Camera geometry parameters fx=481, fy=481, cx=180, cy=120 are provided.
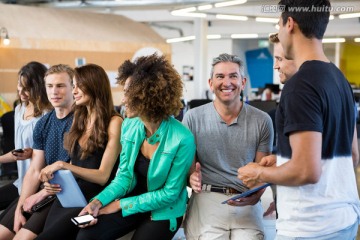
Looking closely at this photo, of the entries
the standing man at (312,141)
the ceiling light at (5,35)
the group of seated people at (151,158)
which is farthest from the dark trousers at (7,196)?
the ceiling light at (5,35)

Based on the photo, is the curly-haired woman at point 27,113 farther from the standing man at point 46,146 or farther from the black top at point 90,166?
the black top at point 90,166

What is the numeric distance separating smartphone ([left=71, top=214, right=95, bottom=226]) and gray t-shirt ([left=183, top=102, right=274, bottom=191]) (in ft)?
2.07

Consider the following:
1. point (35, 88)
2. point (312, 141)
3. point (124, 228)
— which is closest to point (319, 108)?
point (312, 141)

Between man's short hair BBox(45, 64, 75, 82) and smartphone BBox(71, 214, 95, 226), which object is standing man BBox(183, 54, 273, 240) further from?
man's short hair BBox(45, 64, 75, 82)

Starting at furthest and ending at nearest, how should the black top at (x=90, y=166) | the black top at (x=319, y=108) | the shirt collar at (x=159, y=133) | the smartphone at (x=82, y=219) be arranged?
the black top at (x=90, y=166), the shirt collar at (x=159, y=133), the smartphone at (x=82, y=219), the black top at (x=319, y=108)

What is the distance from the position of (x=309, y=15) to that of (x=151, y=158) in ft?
3.74

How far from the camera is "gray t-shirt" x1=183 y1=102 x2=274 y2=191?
2562mm

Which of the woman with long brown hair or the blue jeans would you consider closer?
the blue jeans

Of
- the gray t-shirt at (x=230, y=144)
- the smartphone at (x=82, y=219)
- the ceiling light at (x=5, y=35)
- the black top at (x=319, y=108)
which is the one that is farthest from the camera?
the ceiling light at (x=5, y=35)

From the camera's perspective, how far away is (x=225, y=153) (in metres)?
2.58

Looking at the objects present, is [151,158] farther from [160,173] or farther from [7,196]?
[7,196]

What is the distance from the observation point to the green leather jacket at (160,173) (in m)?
2.40

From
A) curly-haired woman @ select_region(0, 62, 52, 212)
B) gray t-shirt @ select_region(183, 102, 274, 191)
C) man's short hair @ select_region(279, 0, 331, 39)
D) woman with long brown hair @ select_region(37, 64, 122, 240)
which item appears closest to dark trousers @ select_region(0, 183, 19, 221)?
curly-haired woman @ select_region(0, 62, 52, 212)

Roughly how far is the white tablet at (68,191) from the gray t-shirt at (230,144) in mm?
679
